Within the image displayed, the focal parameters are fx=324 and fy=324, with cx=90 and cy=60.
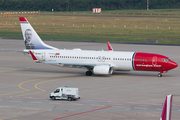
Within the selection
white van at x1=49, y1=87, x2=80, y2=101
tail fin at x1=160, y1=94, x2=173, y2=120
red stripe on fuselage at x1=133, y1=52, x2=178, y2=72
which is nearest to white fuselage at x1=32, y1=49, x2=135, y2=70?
red stripe on fuselage at x1=133, y1=52, x2=178, y2=72

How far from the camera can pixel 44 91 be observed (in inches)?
Result: 1721

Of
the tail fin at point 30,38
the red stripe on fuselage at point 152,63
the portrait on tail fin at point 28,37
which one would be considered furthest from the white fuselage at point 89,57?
the portrait on tail fin at point 28,37

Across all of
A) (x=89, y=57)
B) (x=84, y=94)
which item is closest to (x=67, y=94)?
(x=84, y=94)

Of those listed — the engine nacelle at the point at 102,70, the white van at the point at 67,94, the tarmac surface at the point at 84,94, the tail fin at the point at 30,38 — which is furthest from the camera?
the tail fin at the point at 30,38

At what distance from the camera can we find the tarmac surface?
106 ft

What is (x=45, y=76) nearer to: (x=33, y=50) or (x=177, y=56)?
(x=33, y=50)

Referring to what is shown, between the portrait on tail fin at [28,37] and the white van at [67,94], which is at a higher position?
the portrait on tail fin at [28,37]

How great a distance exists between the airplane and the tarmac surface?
1.66m

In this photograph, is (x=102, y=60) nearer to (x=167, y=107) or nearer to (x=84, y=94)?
(x=84, y=94)

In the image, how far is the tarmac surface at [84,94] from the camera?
32.2 m

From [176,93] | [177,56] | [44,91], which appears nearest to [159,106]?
[176,93]

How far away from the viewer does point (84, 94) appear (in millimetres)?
41562

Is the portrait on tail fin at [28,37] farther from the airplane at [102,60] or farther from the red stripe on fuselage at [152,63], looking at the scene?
the red stripe on fuselage at [152,63]

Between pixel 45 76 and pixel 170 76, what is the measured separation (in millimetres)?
21443
